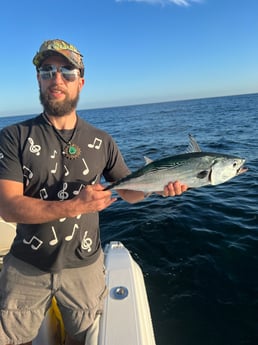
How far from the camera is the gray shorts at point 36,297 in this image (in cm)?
293

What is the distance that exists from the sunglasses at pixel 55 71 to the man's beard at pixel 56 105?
0.54 feet

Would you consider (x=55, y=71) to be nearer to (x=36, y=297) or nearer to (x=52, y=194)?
(x=52, y=194)

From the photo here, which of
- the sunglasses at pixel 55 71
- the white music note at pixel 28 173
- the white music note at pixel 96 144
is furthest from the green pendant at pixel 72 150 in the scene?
the sunglasses at pixel 55 71

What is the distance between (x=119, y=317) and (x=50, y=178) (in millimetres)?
1626

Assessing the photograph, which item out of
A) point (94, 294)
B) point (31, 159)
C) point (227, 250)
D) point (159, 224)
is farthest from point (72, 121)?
point (159, 224)

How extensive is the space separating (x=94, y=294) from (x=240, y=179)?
948cm

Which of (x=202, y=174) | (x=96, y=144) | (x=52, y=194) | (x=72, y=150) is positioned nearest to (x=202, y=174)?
(x=202, y=174)

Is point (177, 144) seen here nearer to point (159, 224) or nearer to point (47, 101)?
point (159, 224)

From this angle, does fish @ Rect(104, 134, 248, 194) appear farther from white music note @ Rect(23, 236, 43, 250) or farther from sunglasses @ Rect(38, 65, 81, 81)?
sunglasses @ Rect(38, 65, 81, 81)

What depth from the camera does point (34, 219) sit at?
2.60 m

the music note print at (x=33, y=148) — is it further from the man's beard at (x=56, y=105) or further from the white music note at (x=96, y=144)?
the white music note at (x=96, y=144)

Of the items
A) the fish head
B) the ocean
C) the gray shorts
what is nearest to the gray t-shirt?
the gray shorts

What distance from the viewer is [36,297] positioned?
9.74 feet

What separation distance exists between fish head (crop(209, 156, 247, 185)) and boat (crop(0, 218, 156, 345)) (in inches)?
63.7
